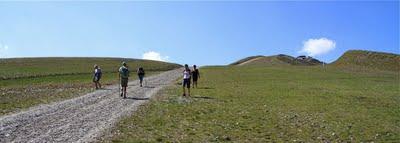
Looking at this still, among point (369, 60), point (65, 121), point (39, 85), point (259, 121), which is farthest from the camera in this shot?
point (369, 60)

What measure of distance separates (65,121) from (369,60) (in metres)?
122

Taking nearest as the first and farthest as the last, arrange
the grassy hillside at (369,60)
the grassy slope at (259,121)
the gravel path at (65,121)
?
the gravel path at (65,121), the grassy slope at (259,121), the grassy hillside at (369,60)

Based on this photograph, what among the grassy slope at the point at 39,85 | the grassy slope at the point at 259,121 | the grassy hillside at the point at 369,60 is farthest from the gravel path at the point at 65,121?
the grassy hillside at the point at 369,60

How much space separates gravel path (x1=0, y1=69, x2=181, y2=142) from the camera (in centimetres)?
2117

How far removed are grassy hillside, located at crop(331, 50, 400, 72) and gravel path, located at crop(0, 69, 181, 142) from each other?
104m

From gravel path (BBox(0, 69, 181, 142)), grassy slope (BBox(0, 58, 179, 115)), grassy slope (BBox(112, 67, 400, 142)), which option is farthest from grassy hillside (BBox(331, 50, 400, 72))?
gravel path (BBox(0, 69, 181, 142))

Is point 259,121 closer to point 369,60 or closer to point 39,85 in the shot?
point 39,85

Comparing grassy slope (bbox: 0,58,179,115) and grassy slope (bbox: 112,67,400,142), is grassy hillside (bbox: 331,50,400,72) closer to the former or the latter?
grassy slope (bbox: 0,58,179,115)

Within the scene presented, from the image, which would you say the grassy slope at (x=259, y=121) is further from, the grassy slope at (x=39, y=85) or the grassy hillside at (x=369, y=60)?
the grassy hillside at (x=369, y=60)

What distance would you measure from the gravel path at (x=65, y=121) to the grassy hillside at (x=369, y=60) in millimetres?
104277

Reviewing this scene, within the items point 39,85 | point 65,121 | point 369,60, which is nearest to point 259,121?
point 65,121

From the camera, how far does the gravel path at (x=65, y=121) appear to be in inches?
834

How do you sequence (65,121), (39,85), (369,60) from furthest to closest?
(369,60), (39,85), (65,121)

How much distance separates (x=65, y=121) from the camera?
84.7ft
